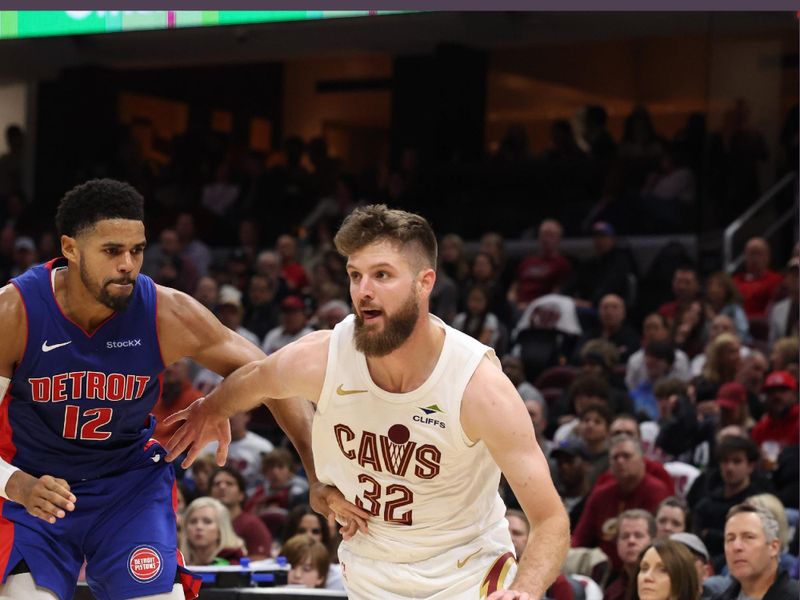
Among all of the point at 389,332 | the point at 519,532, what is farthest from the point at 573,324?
the point at 389,332

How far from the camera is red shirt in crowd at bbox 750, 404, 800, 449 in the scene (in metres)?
9.49

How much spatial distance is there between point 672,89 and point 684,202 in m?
5.21

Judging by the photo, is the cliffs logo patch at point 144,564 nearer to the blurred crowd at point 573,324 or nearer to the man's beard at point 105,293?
the blurred crowd at point 573,324

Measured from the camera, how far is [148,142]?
825 inches

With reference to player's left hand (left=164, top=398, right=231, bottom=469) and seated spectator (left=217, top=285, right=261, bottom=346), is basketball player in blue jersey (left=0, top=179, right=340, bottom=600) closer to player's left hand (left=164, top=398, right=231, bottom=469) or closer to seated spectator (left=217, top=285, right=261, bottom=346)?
player's left hand (left=164, top=398, right=231, bottom=469)

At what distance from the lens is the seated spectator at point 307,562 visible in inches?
315

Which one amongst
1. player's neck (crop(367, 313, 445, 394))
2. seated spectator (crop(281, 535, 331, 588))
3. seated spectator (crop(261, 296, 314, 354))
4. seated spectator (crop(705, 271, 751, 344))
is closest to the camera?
player's neck (crop(367, 313, 445, 394))

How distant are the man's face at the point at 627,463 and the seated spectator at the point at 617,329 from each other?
3.06 meters

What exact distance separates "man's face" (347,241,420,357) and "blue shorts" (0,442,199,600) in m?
1.15

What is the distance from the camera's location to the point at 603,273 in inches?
512

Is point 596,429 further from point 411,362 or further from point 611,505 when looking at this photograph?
point 411,362

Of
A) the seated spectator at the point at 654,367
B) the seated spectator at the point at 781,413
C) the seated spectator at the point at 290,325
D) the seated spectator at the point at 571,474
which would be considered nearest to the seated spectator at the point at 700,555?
the seated spectator at the point at 571,474

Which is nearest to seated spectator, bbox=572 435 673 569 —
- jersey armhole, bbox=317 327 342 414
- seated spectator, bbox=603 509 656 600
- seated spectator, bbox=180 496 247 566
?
seated spectator, bbox=603 509 656 600

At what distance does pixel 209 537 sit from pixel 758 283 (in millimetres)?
5953
